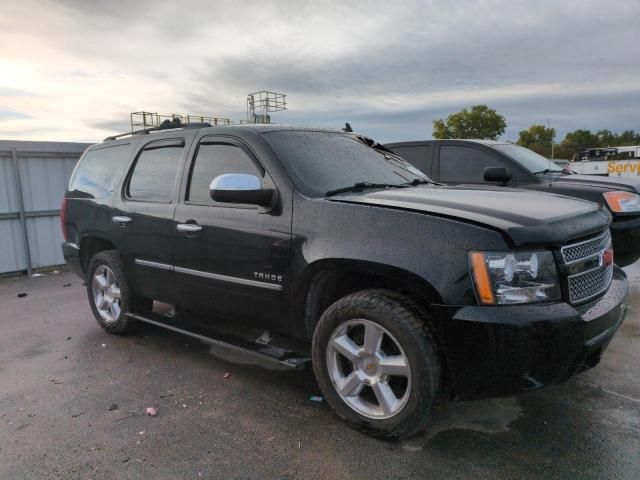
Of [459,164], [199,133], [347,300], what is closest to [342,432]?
[347,300]

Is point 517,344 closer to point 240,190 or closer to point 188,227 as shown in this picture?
point 240,190

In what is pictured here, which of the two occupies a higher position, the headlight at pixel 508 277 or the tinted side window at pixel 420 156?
the tinted side window at pixel 420 156

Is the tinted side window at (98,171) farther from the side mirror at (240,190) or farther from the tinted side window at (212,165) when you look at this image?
the side mirror at (240,190)

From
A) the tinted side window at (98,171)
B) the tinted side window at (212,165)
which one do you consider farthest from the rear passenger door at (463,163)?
the tinted side window at (98,171)

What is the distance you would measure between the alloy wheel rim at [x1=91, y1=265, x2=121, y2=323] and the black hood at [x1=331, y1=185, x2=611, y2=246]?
2657mm

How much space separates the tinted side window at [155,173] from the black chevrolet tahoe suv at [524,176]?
11.3ft

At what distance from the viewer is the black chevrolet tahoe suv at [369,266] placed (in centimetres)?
246

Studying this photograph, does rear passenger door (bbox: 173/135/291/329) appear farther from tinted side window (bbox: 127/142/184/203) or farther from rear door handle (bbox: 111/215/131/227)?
rear door handle (bbox: 111/215/131/227)

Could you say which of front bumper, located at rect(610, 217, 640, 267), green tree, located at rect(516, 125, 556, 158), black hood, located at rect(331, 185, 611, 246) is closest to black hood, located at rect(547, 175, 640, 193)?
front bumper, located at rect(610, 217, 640, 267)

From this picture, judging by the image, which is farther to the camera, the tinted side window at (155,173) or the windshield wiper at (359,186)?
the tinted side window at (155,173)

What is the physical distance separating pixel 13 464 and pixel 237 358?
1786mm

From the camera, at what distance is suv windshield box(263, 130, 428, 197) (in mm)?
3319

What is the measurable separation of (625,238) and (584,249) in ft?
10.1

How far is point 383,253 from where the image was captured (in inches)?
106
